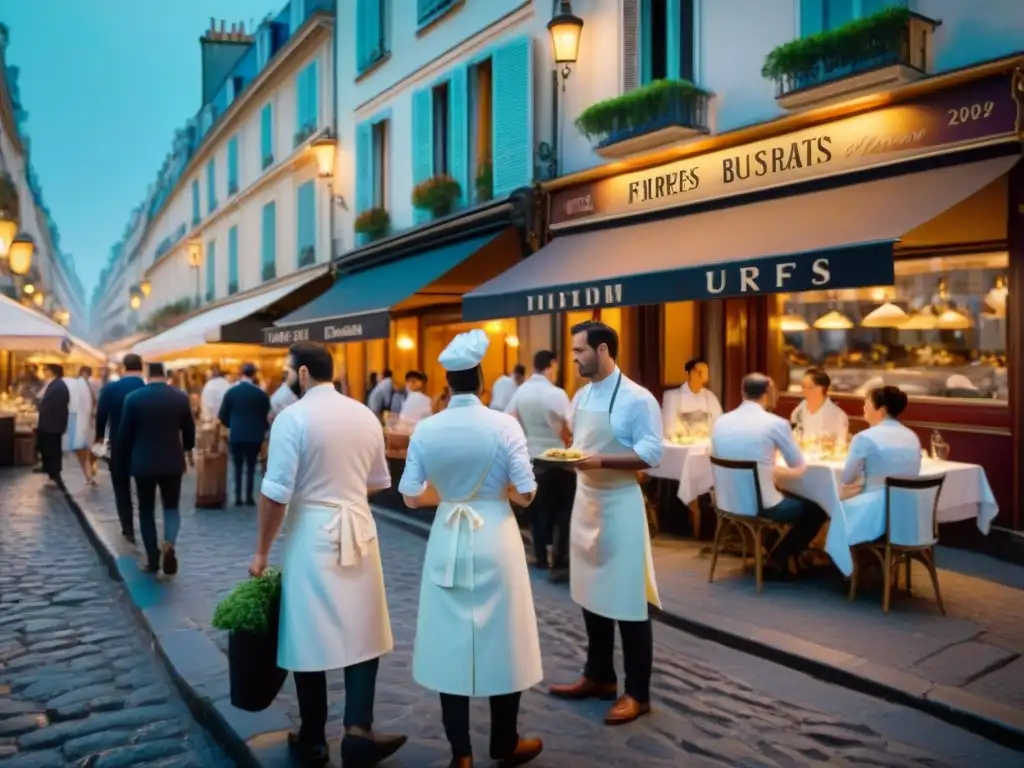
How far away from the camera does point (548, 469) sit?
7.43 m

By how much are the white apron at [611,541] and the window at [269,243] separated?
1926 centimetres

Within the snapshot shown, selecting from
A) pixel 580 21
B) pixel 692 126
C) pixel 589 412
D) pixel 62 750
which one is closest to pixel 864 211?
pixel 692 126

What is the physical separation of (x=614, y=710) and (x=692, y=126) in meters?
6.81

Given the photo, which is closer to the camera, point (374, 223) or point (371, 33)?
point (374, 223)

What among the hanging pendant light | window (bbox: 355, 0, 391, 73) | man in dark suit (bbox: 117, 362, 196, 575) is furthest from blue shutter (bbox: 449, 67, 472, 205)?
man in dark suit (bbox: 117, 362, 196, 575)

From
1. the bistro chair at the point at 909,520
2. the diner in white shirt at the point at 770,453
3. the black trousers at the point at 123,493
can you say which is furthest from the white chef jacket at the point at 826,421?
the black trousers at the point at 123,493

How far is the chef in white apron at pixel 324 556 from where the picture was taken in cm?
367

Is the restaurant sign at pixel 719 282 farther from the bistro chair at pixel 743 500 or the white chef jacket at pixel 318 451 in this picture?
the white chef jacket at pixel 318 451

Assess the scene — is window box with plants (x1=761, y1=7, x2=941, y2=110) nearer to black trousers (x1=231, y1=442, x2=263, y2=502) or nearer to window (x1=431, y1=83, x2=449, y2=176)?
black trousers (x1=231, y1=442, x2=263, y2=502)

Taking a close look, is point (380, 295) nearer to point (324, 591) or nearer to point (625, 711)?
point (625, 711)

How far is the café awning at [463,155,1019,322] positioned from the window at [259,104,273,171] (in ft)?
45.8

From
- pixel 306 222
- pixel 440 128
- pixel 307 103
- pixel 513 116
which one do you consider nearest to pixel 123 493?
pixel 513 116

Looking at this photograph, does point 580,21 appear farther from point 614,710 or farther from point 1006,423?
point 614,710

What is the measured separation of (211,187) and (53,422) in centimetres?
1830
